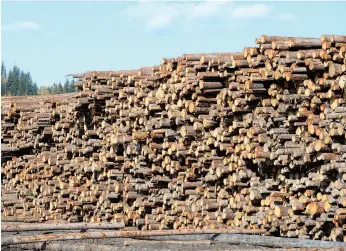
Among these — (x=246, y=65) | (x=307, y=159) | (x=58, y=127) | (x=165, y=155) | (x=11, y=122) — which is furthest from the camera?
(x=11, y=122)

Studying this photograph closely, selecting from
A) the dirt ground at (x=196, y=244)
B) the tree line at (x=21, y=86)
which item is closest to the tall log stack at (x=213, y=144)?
the dirt ground at (x=196, y=244)

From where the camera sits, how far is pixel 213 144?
13.2 m

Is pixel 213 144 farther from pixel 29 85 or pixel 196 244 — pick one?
pixel 29 85

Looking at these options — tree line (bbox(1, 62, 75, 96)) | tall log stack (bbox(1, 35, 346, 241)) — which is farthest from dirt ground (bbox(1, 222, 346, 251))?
tree line (bbox(1, 62, 75, 96))

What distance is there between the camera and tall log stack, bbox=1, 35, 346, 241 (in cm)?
1116

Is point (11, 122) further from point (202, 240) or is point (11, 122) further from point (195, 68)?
point (202, 240)

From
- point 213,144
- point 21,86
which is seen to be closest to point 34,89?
point 21,86

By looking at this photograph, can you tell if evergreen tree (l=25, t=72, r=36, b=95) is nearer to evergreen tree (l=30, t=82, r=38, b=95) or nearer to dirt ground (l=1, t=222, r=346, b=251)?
evergreen tree (l=30, t=82, r=38, b=95)

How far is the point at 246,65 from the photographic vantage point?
40.4 feet

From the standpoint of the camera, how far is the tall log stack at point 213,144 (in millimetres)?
11164

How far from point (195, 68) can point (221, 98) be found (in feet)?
2.08

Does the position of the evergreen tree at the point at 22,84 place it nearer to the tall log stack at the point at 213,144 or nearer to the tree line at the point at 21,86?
the tree line at the point at 21,86

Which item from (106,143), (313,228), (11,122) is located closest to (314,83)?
(313,228)

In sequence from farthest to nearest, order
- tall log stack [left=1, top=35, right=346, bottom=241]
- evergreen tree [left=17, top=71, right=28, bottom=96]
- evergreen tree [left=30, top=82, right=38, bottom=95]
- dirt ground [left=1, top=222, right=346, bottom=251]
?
evergreen tree [left=30, top=82, right=38, bottom=95] → evergreen tree [left=17, top=71, right=28, bottom=96] → tall log stack [left=1, top=35, right=346, bottom=241] → dirt ground [left=1, top=222, right=346, bottom=251]
